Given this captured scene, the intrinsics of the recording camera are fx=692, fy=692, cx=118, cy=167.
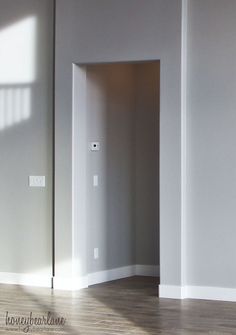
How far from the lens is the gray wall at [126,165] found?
7531 mm

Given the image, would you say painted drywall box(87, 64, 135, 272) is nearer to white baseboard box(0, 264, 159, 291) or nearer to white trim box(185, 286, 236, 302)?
white baseboard box(0, 264, 159, 291)

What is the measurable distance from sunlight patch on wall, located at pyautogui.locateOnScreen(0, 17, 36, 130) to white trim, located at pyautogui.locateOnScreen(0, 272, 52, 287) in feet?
5.14

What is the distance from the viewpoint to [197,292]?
656 cm

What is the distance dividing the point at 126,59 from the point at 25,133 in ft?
4.51

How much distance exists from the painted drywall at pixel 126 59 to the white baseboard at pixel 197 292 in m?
0.07

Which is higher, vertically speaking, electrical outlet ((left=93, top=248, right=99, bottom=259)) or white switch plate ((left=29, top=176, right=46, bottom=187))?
white switch plate ((left=29, top=176, right=46, bottom=187))

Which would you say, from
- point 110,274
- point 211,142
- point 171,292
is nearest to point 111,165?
point 110,274

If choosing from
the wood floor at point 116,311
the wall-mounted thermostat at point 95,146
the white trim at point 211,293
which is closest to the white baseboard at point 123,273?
the wood floor at point 116,311

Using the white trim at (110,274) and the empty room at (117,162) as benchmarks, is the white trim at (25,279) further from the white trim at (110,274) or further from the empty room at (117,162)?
the white trim at (110,274)

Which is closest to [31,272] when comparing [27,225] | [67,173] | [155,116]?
[27,225]

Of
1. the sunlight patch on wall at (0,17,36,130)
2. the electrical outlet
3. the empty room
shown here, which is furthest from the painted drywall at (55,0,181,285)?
the electrical outlet

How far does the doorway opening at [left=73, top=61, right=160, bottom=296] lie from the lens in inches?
281

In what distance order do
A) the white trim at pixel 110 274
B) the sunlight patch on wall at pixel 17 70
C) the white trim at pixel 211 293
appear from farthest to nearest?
the white trim at pixel 110 274
the sunlight patch on wall at pixel 17 70
the white trim at pixel 211 293

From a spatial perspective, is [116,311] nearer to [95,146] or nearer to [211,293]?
[211,293]
